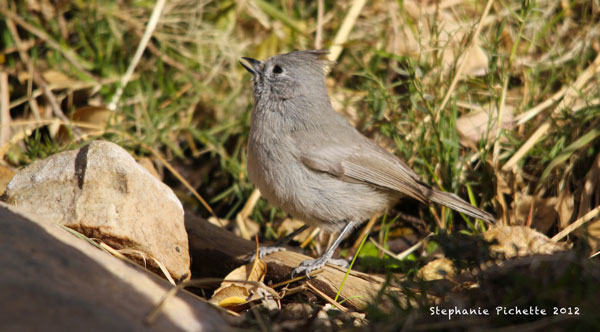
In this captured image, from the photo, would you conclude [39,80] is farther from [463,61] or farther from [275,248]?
[463,61]

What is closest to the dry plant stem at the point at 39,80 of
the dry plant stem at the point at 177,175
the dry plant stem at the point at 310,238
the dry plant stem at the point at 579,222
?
the dry plant stem at the point at 177,175

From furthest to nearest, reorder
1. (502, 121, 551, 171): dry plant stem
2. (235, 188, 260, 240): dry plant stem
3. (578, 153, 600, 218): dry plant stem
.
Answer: (235, 188, 260, 240): dry plant stem
(502, 121, 551, 171): dry plant stem
(578, 153, 600, 218): dry plant stem

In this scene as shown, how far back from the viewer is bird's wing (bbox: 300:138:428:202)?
12.3 feet

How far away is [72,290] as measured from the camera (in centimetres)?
199

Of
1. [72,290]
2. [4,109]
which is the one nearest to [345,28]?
[4,109]

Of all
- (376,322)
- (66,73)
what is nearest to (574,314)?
(376,322)

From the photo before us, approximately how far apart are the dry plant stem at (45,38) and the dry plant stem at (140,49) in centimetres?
37

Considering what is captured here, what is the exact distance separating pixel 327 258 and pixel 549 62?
258cm

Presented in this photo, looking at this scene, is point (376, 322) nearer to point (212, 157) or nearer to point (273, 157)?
point (273, 157)

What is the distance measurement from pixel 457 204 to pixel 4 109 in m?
3.79


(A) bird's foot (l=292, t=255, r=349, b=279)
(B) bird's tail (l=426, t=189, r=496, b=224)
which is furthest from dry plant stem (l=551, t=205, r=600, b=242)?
(A) bird's foot (l=292, t=255, r=349, b=279)

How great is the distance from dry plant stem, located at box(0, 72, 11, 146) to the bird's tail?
3322 mm

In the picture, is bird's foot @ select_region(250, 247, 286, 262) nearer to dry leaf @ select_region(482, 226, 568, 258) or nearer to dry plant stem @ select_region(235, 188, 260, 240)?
dry plant stem @ select_region(235, 188, 260, 240)

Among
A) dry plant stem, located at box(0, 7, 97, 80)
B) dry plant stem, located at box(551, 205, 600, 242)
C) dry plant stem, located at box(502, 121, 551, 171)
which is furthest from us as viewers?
dry plant stem, located at box(0, 7, 97, 80)
